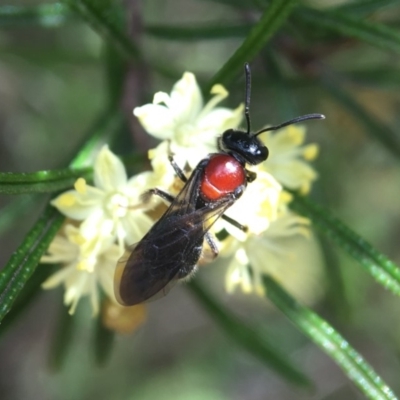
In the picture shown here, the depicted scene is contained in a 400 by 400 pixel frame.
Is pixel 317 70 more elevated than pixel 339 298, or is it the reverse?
pixel 317 70

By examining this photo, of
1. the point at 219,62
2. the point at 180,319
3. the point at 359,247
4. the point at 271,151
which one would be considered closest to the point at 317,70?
the point at 271,151

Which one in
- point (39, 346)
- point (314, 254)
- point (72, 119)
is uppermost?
point (314, 254)

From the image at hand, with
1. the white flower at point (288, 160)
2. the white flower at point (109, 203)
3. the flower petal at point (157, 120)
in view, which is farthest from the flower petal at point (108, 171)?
the white flower at point (288, 160)

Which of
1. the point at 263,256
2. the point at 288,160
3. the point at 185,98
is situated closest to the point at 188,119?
the point at 185,98

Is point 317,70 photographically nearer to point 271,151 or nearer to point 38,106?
point 271,151

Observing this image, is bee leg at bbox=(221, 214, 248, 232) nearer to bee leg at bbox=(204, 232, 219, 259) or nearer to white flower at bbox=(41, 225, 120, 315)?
bee leg at bbox=(204, 232, 219, 259)

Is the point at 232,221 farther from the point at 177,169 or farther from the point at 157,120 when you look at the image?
the point at 157,120

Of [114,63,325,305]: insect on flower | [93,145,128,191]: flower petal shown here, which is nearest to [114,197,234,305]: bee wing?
[114,63,325,305]: insect on flower
